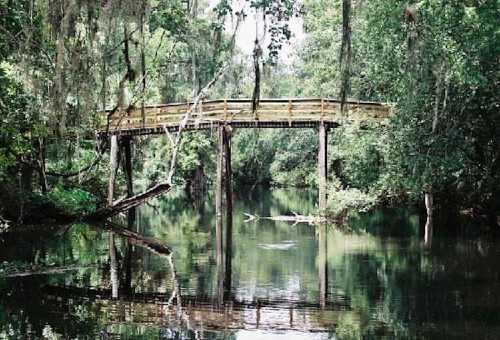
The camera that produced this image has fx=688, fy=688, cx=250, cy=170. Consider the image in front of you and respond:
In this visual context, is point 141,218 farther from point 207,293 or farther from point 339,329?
point 339,329

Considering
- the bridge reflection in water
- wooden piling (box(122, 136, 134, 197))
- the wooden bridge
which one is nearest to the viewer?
the bridge reflection in water

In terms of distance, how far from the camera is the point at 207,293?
11836mm

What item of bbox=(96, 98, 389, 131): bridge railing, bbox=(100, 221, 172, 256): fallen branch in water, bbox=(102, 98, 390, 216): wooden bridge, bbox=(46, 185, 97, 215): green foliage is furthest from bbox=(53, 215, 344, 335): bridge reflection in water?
bbox=(96, 98, 389, 131): bridge railing

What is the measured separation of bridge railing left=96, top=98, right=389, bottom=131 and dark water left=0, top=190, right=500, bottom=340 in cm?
488

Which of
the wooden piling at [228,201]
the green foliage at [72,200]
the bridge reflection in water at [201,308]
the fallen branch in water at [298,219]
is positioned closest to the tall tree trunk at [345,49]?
the bridge reflection in water at [201,308]

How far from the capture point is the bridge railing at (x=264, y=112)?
24.3 meters

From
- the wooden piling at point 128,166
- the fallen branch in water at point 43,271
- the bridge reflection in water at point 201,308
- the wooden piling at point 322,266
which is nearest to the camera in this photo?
the bridge reflection in water at point 201,308

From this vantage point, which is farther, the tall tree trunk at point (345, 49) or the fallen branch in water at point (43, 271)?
the fallen branch in water at point (43, 271)

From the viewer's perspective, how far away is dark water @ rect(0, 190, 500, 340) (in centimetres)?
932

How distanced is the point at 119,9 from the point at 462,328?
235 inches

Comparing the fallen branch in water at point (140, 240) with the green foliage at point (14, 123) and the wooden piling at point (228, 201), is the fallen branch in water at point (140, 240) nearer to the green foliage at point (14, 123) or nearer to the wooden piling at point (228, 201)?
the wooden piling at point (228, 201)

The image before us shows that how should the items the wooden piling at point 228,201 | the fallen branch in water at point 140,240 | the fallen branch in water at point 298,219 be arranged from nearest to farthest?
the fallen branch in water at point 140,240
the wooden piling at point 228,201
the fallen branch in water at point 298,219

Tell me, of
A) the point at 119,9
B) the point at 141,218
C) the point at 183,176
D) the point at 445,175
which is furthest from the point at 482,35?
the point at 183,176

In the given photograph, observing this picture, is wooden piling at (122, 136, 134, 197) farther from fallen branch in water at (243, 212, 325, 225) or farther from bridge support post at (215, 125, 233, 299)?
fallen branch in water at (243, 212, 325, 225)
